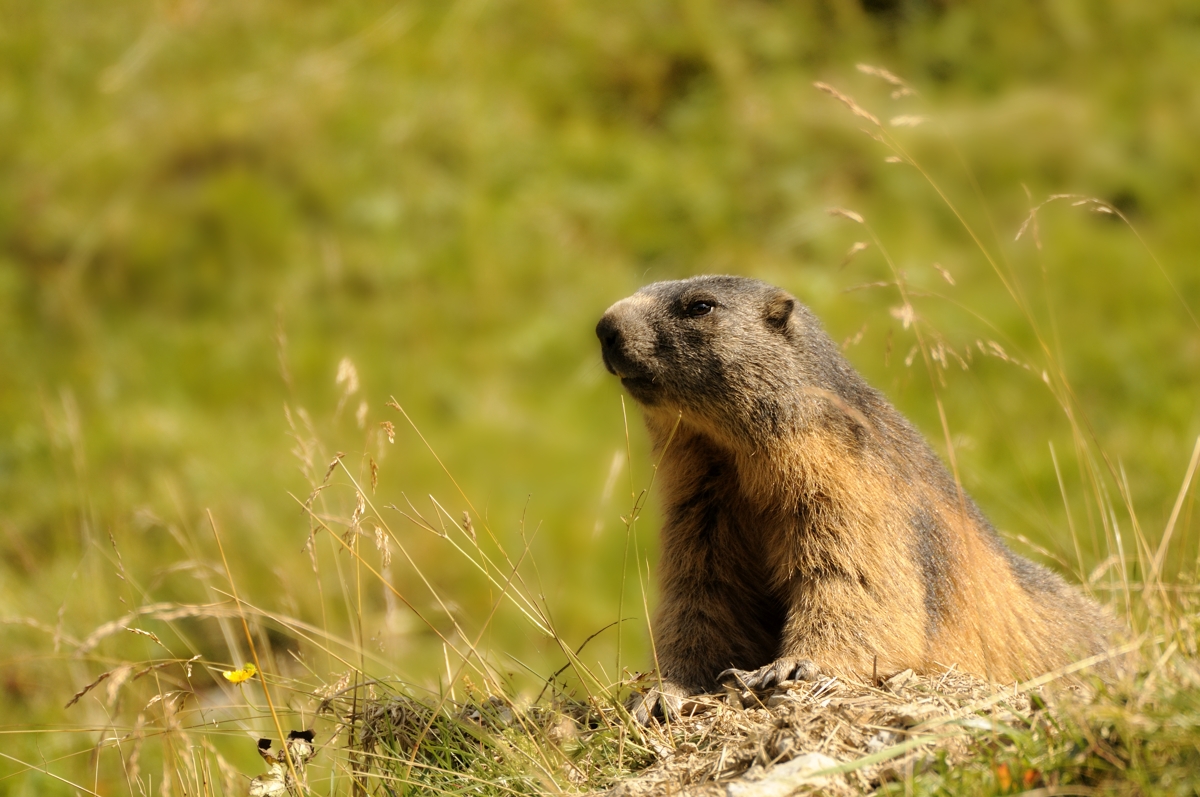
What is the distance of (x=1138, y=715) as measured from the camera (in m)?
2.99

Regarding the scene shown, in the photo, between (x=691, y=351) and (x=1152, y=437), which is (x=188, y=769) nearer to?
(x=691, y=351)

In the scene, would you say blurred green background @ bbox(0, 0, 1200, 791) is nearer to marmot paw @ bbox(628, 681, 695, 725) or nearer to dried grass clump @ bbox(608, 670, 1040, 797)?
marmot paw @ bbox(628, 681, 695, 725)

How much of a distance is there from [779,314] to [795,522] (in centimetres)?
100

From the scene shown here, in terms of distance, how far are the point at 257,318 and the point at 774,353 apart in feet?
33.8

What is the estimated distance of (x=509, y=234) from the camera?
14445 mm

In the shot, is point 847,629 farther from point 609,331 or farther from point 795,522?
point 609,331

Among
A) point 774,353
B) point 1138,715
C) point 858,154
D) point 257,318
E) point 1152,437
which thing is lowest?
point 1152,437

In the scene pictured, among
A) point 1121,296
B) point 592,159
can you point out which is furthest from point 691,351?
point 592,159

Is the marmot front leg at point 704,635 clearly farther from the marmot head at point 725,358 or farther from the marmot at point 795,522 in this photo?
the marmot head at point 725,358

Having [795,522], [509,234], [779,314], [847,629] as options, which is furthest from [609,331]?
[509,234]

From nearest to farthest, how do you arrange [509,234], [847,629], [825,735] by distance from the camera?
1. [825,735]
2. [847,629]
3. [509,234]

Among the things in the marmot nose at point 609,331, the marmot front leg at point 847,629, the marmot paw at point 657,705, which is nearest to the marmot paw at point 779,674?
the marmot front leg at point 847,629

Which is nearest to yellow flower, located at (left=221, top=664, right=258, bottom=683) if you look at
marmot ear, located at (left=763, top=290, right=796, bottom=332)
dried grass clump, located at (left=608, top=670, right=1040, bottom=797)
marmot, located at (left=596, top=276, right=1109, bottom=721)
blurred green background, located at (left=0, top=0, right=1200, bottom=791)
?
dried grass clump, located at (left=608, top=670, right=1040, bottom=797)

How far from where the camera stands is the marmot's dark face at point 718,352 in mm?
4867
